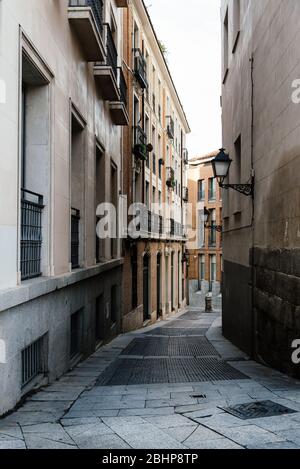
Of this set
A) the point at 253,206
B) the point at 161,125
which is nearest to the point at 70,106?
the point at 253,206

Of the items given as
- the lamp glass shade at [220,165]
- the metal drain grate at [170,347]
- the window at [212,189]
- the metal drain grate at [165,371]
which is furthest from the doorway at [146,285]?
the window at [212,189]

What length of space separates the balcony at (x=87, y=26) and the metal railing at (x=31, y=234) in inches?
143

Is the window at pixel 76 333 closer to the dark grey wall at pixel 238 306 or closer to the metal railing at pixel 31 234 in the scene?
the metal railing at pixel 31 234

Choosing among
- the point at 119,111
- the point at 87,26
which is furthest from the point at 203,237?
the point at 87,26

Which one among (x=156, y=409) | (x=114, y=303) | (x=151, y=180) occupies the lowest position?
(x=156, y=409)

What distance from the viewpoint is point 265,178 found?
1072 cm

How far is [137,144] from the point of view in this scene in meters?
22.6

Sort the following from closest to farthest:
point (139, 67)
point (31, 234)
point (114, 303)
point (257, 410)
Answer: point (257, 410)
point (31, 234)
point (114, 303)
point (139, 67)

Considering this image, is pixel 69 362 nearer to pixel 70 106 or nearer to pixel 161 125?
pixel 70 106

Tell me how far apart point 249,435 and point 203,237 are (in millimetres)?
43633

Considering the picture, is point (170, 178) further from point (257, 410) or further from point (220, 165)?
point (257, 410)

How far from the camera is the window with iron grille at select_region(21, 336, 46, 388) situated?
7.19 meters

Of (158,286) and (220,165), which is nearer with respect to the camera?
(220,165)

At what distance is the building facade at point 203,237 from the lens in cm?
→ 4741
